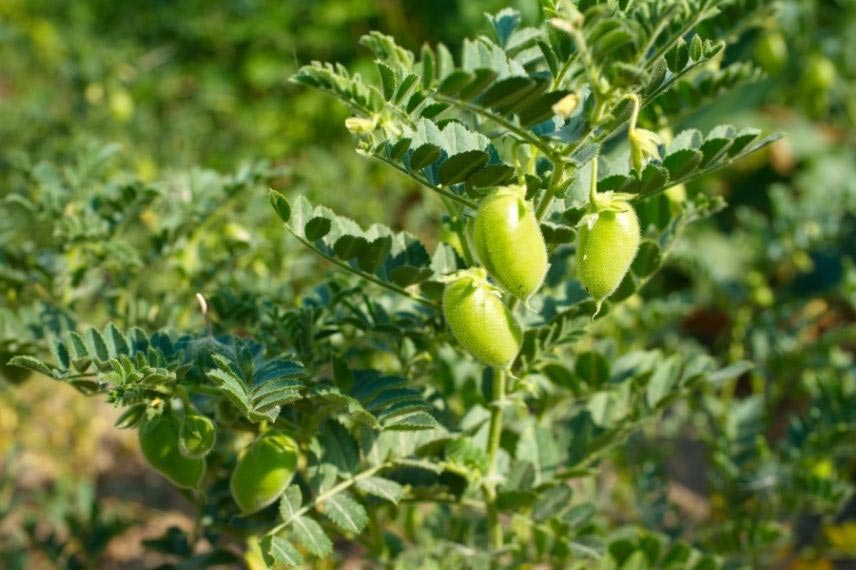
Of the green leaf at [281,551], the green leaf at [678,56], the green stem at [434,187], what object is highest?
the green leaf at [678,56]

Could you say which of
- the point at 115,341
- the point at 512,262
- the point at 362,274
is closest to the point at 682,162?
the point at 512,262

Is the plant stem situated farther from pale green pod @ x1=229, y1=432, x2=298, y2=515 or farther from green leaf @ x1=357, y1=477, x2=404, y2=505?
pale green pod @ x1=229, y1=432, x2=298, y2=515

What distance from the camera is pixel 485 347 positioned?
0.80 m

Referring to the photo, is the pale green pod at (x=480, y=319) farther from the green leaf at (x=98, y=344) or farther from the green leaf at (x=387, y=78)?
the green leaf at (x=98, y=344)

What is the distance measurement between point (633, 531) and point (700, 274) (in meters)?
0.65

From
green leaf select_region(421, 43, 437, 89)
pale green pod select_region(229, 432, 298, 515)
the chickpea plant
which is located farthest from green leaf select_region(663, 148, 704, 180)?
pale green pod select_region(229, 432, 298, 515)

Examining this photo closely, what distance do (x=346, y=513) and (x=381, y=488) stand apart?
44 mm

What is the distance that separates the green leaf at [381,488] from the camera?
921 millimetres

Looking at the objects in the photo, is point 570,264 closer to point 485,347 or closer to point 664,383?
point 664,383

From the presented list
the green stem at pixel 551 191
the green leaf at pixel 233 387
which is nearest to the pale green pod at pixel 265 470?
the green leaf at pixel 233 387

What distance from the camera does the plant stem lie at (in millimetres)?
952

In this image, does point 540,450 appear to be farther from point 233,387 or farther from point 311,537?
point 233,387

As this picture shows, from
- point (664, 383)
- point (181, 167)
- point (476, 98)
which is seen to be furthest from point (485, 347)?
point (181, 167)

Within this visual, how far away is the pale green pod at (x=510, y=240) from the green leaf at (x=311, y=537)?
30 centimetres
